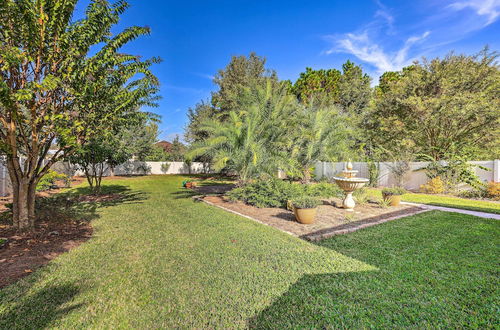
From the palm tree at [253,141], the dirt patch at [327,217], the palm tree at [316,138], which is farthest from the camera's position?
the palm tree at [316,138]

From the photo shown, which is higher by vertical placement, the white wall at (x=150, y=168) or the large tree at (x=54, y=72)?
the large tree at (x=54, y=72)

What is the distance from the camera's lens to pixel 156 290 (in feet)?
8.73

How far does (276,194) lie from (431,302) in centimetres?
554

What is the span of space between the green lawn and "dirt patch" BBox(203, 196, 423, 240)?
47 centimetres

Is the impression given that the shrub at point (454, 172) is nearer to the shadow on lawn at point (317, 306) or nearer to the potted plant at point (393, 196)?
the potted plant at point (393, 196)

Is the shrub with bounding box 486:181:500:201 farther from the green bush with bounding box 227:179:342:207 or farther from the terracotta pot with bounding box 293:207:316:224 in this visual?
the terracotta pot with bounding box 293:207:316:224

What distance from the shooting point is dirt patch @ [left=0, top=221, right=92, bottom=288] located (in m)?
3.21

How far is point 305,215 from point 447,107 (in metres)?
14.7

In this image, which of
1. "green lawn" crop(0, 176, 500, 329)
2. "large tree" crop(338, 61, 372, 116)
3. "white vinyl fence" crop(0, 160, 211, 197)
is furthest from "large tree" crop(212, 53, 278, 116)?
"green lawn" crop(0, 176, 500, 329)

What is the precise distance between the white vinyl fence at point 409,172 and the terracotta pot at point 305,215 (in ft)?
34.2

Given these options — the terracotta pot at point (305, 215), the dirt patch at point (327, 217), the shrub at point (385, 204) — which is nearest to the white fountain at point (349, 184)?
the dirt patch at point (327, 217)

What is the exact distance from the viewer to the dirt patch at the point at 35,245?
3211mm

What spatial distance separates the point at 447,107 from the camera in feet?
45.9

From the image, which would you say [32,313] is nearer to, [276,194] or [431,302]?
[431,302]
